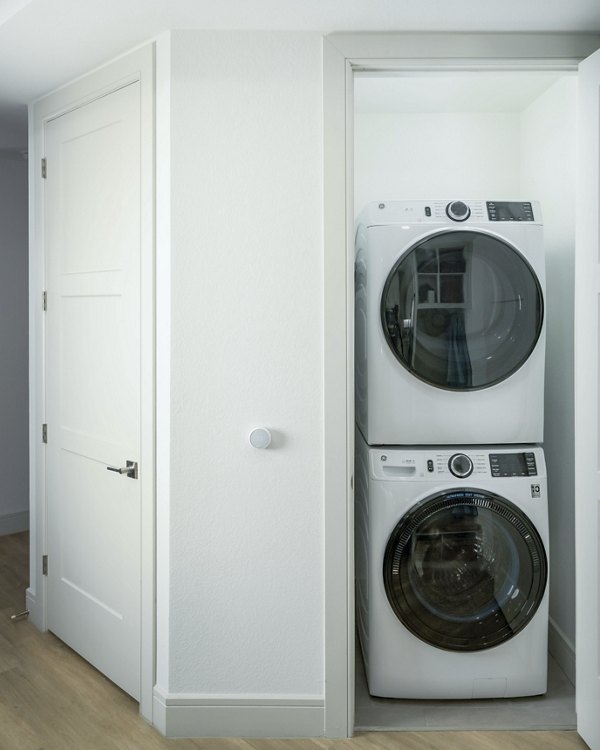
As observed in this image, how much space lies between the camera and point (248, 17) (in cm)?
191

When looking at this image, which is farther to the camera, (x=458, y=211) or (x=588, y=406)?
(x=458, y=211)

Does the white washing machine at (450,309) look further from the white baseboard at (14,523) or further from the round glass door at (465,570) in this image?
the white baseboard at (14,523)

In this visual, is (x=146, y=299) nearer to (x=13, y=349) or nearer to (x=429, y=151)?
(x=429, y=151)

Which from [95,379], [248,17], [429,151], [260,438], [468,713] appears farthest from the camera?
[429,151]

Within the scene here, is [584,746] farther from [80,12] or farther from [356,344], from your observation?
[80,12]

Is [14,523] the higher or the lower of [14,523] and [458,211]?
the lower

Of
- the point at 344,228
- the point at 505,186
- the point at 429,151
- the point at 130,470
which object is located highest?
the point at 429,151

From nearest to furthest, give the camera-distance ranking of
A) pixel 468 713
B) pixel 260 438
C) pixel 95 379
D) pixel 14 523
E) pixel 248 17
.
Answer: pixel 248 17 < pixel 260 438 < pixel 468 713 < pixel 95 379 < pixel 14 523

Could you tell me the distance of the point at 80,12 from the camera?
6.26ft

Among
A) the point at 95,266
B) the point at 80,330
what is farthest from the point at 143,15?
the point at 80,330

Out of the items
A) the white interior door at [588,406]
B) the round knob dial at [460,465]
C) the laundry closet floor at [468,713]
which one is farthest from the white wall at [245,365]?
the white interior door at [588,406]

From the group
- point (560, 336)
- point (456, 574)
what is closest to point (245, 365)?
point (456, 574)

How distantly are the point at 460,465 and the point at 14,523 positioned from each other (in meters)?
2.99

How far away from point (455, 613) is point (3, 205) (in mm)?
3422
